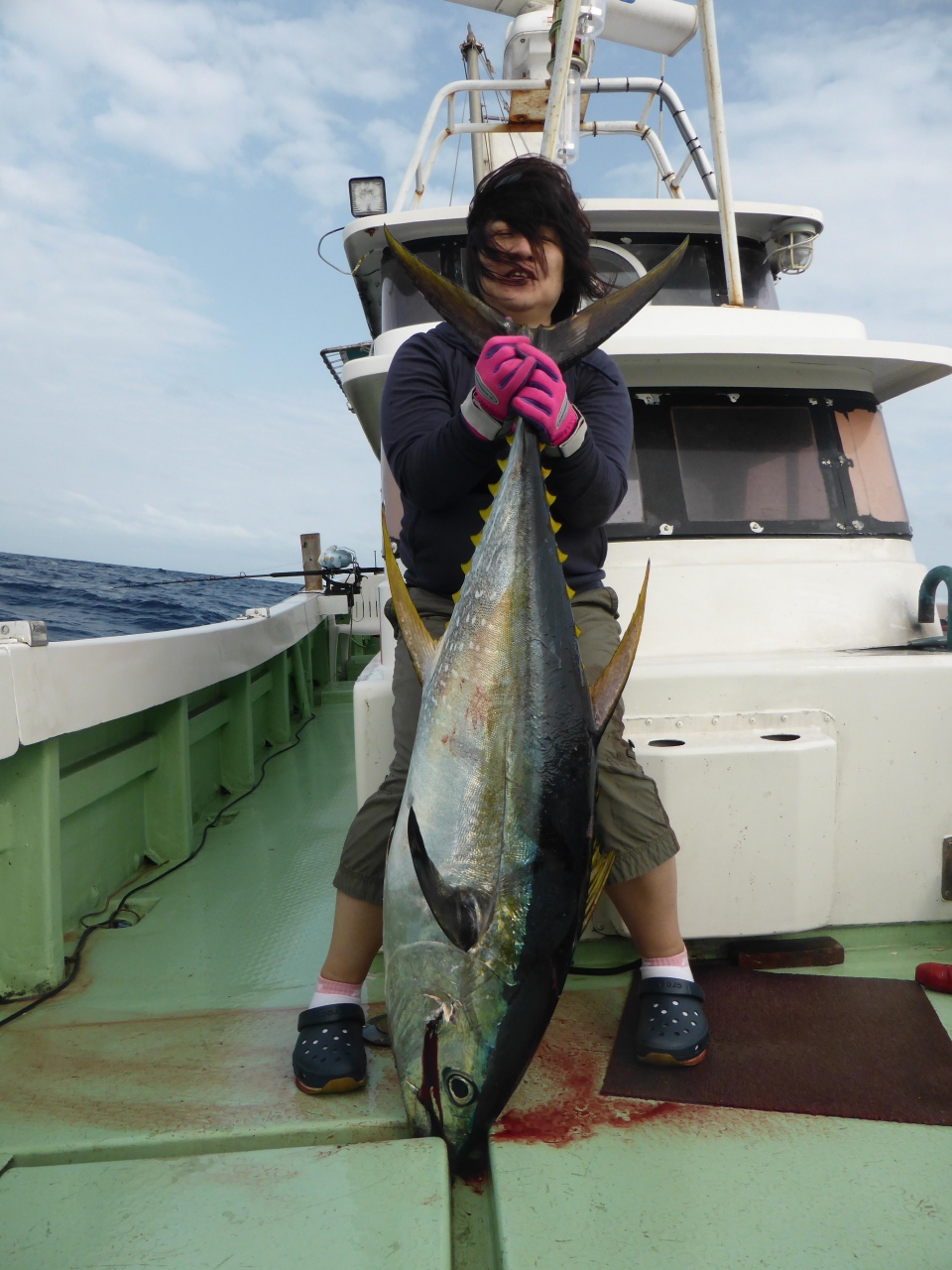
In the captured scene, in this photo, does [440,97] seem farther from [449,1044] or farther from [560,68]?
[449,1044]

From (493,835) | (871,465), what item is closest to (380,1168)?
(493,835)

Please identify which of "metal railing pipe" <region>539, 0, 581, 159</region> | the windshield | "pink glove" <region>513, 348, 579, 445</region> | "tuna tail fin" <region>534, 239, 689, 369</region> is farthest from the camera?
the windshield

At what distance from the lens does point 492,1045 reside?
1.26 m

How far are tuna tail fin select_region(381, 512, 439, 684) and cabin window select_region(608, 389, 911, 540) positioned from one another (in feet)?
4.54

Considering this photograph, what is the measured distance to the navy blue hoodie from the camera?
1.53 m

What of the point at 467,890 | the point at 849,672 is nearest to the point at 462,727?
the point at 467,890

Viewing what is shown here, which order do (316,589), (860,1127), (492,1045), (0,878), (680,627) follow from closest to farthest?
1. (492,1045)
2. (860,1127)
3. (0,878)
4. (680,627)
5. (316,589)

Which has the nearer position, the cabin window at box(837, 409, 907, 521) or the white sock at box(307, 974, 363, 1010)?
the white sock at box(307, 974, 363, 1010)

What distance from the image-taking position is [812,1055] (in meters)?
1.65

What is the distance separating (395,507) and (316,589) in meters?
5.12

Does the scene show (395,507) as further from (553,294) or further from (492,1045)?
(492,1045)

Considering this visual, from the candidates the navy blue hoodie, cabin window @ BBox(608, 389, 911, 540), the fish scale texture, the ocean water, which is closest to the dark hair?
the navy blue hoodie

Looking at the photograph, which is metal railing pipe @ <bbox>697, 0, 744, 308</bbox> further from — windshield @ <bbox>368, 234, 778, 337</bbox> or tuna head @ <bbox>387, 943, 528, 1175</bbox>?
tuna head @ <bbox>387, 943, 528, 1175</bbox>

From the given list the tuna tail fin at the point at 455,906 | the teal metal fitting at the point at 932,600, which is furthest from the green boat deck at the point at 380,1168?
the teal metal fitting at the point at 932,600
